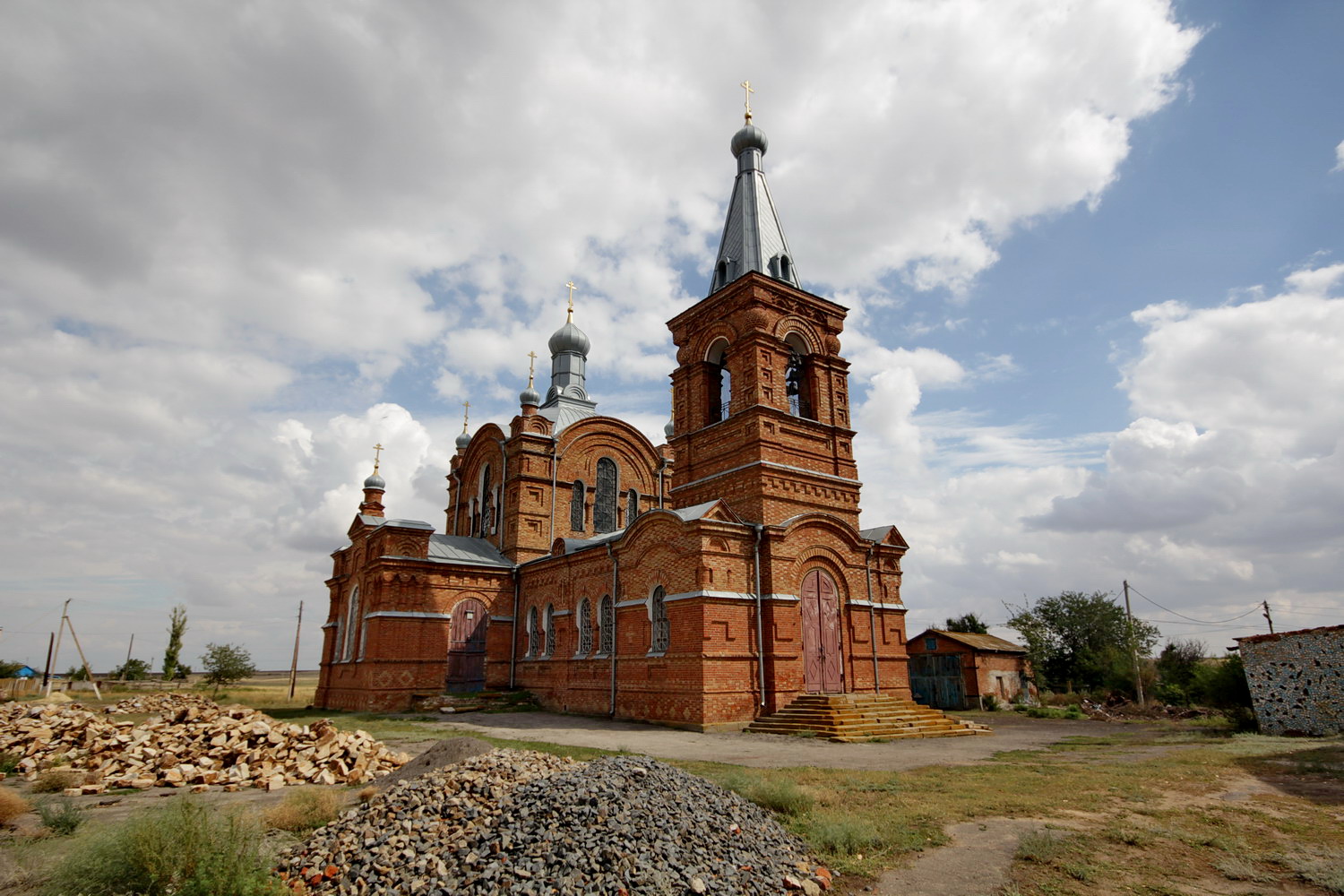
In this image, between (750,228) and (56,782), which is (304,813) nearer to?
(56,782)

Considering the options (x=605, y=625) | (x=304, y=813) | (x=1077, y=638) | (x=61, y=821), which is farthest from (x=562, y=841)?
(x=1077, y=638)

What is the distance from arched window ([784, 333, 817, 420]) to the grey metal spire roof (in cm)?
190

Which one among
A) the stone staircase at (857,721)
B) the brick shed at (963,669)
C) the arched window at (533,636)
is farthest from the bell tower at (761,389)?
the brick shed at (963,669)

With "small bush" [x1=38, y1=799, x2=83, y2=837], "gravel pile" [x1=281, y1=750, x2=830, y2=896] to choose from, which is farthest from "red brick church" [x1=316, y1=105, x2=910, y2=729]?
"small bush" [x1=38, y1=799, x2=83, y2=837]

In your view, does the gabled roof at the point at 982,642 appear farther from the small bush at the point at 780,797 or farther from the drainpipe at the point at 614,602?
the small bush at the point at 780,797

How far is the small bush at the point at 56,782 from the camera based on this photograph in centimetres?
986

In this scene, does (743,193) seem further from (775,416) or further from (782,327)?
(775,416)

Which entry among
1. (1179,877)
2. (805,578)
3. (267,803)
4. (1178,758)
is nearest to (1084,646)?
(805,578)

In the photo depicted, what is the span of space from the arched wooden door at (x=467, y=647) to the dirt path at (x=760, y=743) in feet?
14.0

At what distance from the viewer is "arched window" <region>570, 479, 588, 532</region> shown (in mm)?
28125

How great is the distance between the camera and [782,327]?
834 inches

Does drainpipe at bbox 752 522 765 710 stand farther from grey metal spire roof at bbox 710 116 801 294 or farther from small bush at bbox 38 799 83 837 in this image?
small bush at bbox 38 799 83 837

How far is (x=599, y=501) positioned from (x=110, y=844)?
23.9 m

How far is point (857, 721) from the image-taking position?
637 inches
